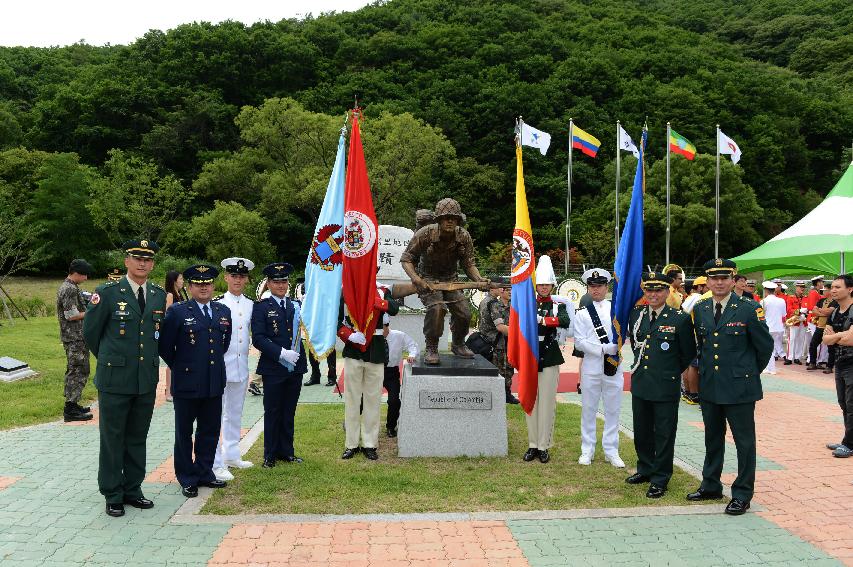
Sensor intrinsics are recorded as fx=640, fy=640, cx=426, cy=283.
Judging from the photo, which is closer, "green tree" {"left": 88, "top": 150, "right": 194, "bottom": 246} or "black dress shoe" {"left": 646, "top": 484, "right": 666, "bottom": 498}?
"black dress shoe" {"left": 646, "top": 484, "right": 666, "bottom": 498}

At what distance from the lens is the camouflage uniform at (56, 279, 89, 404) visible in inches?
332

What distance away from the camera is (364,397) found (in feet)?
23.0

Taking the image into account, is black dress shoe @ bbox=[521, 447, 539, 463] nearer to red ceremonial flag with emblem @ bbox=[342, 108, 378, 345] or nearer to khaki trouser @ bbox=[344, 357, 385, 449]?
khaki trouser @ bbox=[344, 357, 385, 449]

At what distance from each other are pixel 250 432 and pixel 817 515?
6.20 metres

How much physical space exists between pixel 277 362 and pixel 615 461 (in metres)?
3.68

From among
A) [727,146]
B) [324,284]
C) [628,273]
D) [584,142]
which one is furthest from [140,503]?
[727,146]

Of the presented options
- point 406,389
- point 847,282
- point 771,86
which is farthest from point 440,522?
point 771,86

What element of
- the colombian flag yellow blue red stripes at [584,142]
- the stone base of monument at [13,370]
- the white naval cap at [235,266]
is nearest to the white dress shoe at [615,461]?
the white naval cap at [235,266]

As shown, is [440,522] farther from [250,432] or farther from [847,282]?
[847,282]

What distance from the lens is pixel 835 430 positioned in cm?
838

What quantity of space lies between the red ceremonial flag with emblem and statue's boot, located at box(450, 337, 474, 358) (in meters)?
1.34

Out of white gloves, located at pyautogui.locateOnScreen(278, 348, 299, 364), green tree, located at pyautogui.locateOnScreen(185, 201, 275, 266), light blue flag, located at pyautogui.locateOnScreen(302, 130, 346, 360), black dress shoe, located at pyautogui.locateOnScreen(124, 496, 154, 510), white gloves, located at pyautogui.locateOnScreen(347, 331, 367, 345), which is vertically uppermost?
green tree, located at pyautogui.locateOnScreen(185, 201, 275, 266)

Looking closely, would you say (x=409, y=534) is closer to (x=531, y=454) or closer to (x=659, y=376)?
(x=531, y=454)

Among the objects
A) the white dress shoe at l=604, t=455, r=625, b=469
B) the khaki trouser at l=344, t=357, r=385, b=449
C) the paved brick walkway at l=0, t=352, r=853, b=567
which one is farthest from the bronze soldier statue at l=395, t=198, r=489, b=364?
the paved brick walkway at l=0, t=352, r=853, b=567
